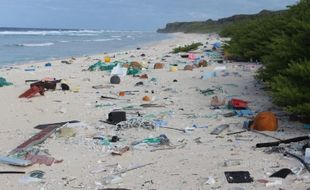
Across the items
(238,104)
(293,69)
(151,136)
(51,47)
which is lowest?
(51,47)

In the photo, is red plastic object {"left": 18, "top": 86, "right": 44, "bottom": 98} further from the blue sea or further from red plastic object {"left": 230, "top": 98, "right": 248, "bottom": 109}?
the blue sea

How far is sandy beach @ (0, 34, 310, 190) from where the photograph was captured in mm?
4090

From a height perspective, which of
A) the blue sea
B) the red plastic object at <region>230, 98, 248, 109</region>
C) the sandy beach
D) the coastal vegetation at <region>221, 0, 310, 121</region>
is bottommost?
the blue sea

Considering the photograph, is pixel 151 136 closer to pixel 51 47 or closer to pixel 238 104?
pixel 238 104

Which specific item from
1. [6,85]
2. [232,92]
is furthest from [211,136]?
[6,85]

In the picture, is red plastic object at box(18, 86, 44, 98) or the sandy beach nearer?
the sandy beach

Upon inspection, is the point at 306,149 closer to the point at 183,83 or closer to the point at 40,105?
the point at 40,105

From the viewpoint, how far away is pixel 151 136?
5566 millimetres

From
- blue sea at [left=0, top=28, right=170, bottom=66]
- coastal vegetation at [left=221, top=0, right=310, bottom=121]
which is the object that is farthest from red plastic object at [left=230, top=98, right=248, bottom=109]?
blue sea at [left=0, top=28, right=170, bottom=66]

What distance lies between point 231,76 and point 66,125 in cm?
574

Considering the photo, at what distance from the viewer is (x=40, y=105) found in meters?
8.02

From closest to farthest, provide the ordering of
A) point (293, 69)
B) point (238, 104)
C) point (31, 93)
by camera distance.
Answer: point (293, 69)
point (238, 104)
point (31, 93)

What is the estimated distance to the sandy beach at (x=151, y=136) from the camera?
13.4 ft

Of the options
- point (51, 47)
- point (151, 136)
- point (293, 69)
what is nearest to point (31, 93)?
point (151, 136)
